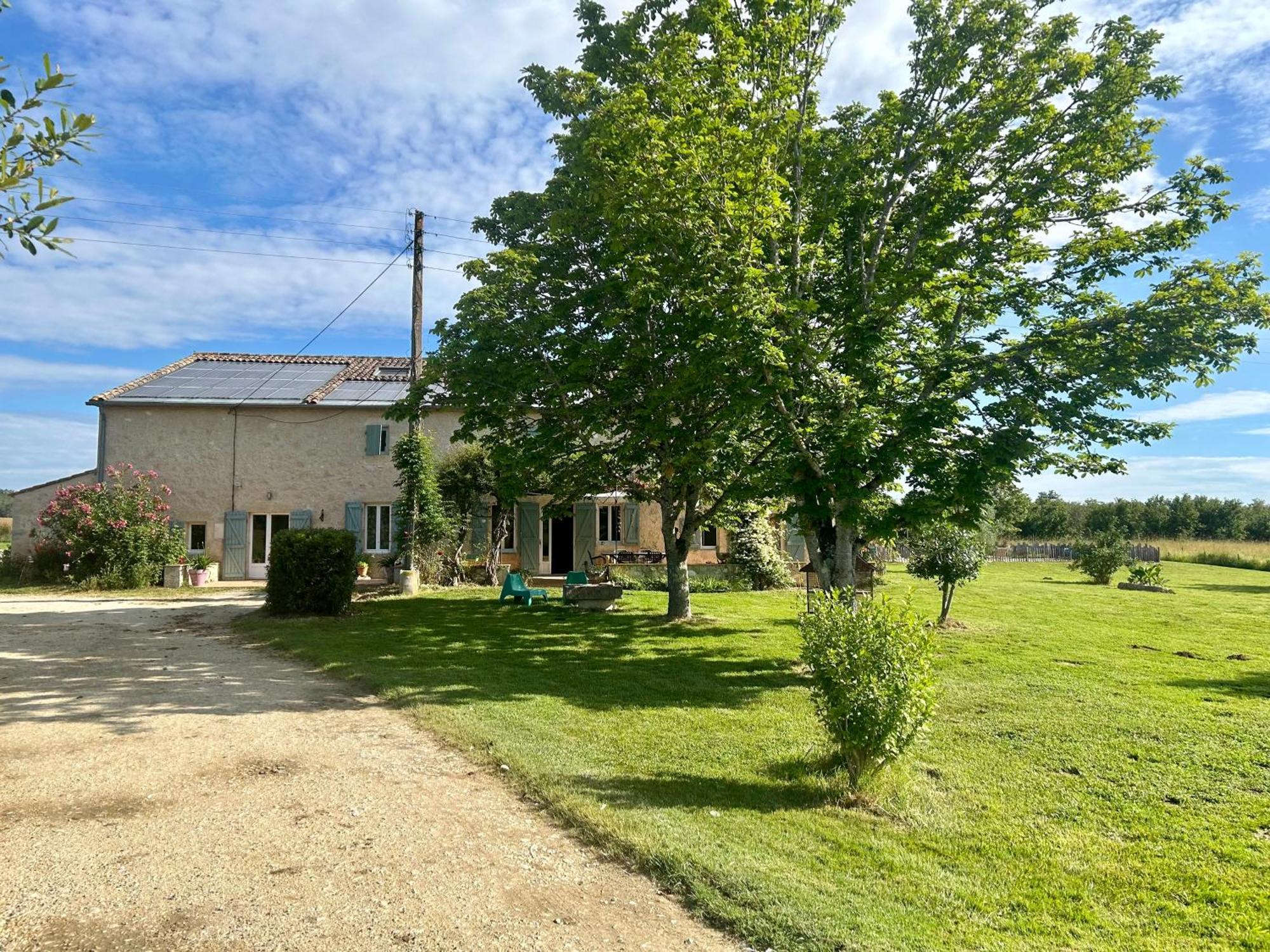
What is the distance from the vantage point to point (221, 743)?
582 cm

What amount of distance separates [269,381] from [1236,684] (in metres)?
24.3

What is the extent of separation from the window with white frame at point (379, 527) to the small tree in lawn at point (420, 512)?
112 inches

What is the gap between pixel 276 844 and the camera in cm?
399

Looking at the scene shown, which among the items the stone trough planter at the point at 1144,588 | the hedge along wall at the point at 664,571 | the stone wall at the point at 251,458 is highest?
the stone wall at the point at 251,458

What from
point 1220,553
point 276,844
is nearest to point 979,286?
point 276,844

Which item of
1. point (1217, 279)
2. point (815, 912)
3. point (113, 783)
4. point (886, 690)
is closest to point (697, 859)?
point (815, 912)

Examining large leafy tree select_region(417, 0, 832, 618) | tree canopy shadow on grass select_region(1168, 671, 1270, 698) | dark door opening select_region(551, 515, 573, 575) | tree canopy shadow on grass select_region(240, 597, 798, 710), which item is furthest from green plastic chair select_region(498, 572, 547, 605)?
tree canopy shadow on grass select_region(1168, 671, 1270, 698)

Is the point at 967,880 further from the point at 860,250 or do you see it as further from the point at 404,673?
the point at 860,250

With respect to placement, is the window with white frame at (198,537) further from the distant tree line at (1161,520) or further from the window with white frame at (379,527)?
the distant tree line at (1161,520)

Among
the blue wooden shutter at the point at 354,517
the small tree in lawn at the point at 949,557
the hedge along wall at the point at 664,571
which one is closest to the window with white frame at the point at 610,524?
the hedge along wall at the point at 664,571

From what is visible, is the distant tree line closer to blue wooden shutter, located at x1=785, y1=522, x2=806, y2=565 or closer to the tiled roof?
blue wooden shutter, located at x1=785, y1=522, x2=806, y2=565

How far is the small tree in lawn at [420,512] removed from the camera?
17781 millimetres

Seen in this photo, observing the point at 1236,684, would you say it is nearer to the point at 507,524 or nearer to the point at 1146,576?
the point at 1146,576

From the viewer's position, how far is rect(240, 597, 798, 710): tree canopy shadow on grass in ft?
25.8
